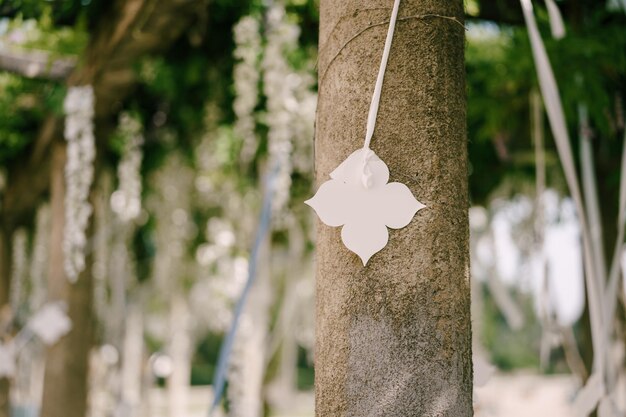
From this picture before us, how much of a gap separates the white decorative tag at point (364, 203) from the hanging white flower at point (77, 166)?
2667 millimetres

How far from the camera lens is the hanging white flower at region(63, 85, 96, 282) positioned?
3.34m

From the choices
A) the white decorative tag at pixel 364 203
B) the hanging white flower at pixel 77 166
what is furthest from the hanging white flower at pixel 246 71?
the white decorative tag at pixel 364 203

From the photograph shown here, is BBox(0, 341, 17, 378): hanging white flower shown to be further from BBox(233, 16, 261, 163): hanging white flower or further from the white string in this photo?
the white string

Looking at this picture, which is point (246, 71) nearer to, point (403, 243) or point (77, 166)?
point (77, 166)


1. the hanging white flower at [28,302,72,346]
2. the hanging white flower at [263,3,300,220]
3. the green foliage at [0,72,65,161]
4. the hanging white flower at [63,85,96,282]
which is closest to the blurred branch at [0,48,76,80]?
the hanging white flower at [63,85,96,282]

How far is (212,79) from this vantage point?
389 centimetres

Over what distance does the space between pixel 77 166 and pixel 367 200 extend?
2.91 m

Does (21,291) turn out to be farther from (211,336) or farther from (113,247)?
(211,336)

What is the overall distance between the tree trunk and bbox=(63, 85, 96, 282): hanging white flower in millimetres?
2649

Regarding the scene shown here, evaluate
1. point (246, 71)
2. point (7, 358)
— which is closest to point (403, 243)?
point (246, 71)

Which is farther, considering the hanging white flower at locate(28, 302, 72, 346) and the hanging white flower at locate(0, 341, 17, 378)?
the hanging white flower at locate(0, 341, 17, 378)

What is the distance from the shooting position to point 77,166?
3.45 meters

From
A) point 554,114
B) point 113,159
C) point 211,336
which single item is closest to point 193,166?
point 113,159

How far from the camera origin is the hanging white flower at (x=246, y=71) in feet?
9.89
